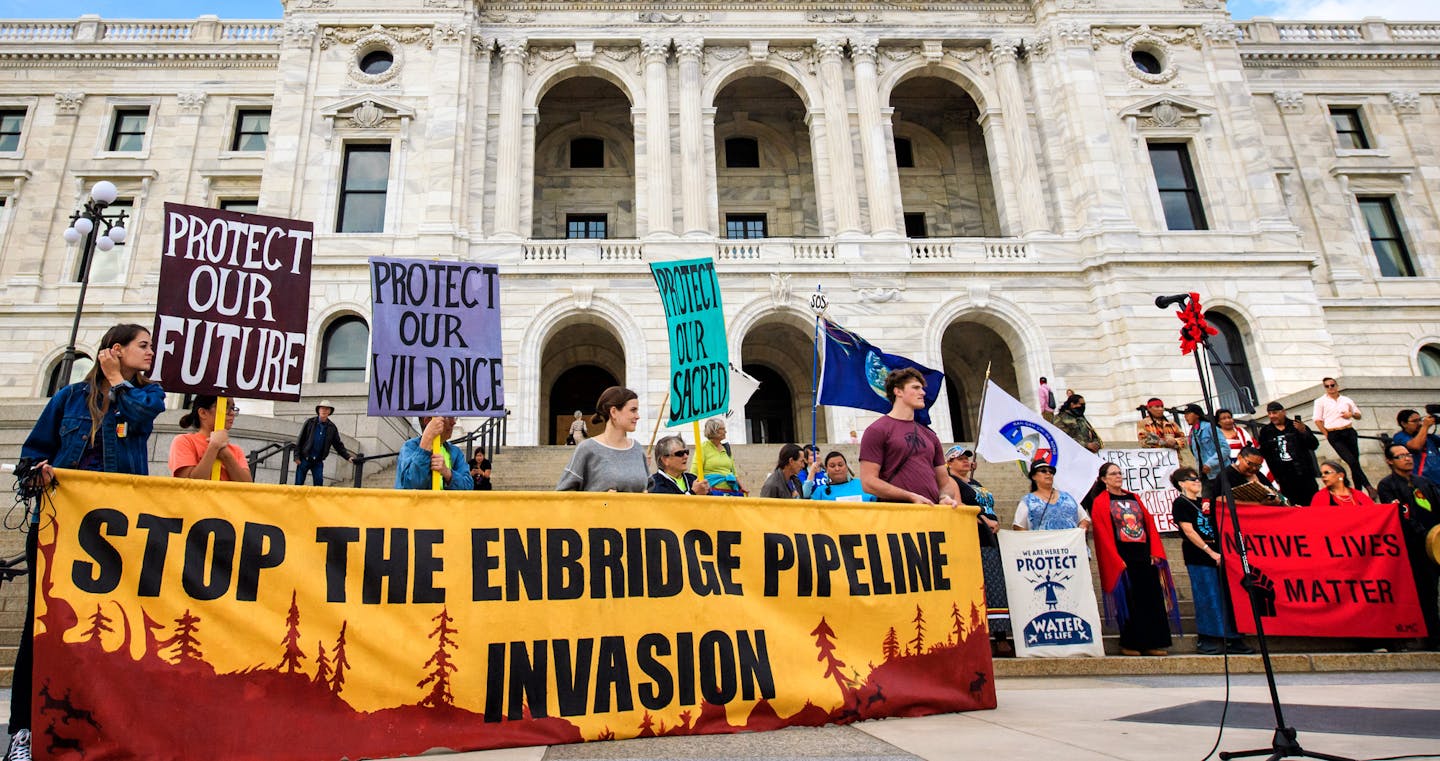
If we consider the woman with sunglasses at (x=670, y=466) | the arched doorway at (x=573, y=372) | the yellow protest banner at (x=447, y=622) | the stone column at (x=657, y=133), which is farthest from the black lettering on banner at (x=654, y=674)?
the arched doorway at (x=573, y=372)

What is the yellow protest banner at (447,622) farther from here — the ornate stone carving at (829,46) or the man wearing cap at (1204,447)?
the ornate stone carving at (829,46)

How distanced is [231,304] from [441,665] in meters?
3.37

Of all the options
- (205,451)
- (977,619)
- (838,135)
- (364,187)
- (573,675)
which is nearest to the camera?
(573,675)

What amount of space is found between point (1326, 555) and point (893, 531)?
5.65 metres

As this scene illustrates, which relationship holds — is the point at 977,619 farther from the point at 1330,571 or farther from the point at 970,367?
the point at 970,367

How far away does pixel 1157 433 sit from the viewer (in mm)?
13602

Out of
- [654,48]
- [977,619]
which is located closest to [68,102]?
[654,48]

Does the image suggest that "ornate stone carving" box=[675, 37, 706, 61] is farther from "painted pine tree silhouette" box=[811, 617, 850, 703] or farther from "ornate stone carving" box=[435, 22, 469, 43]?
"painted pine tree silhouette" box=[811, 617, 850, 703]

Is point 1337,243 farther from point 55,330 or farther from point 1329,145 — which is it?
point 55,330

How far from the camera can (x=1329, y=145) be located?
28203 mm

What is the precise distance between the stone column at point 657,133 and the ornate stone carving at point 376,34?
625 cm

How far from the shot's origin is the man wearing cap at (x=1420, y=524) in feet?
25.0

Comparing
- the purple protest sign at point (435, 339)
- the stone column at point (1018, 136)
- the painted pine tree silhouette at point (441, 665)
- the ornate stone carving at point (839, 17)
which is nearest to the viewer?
the painted pine tree silhouette at point (441, 665)

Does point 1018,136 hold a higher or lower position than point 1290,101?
lower
